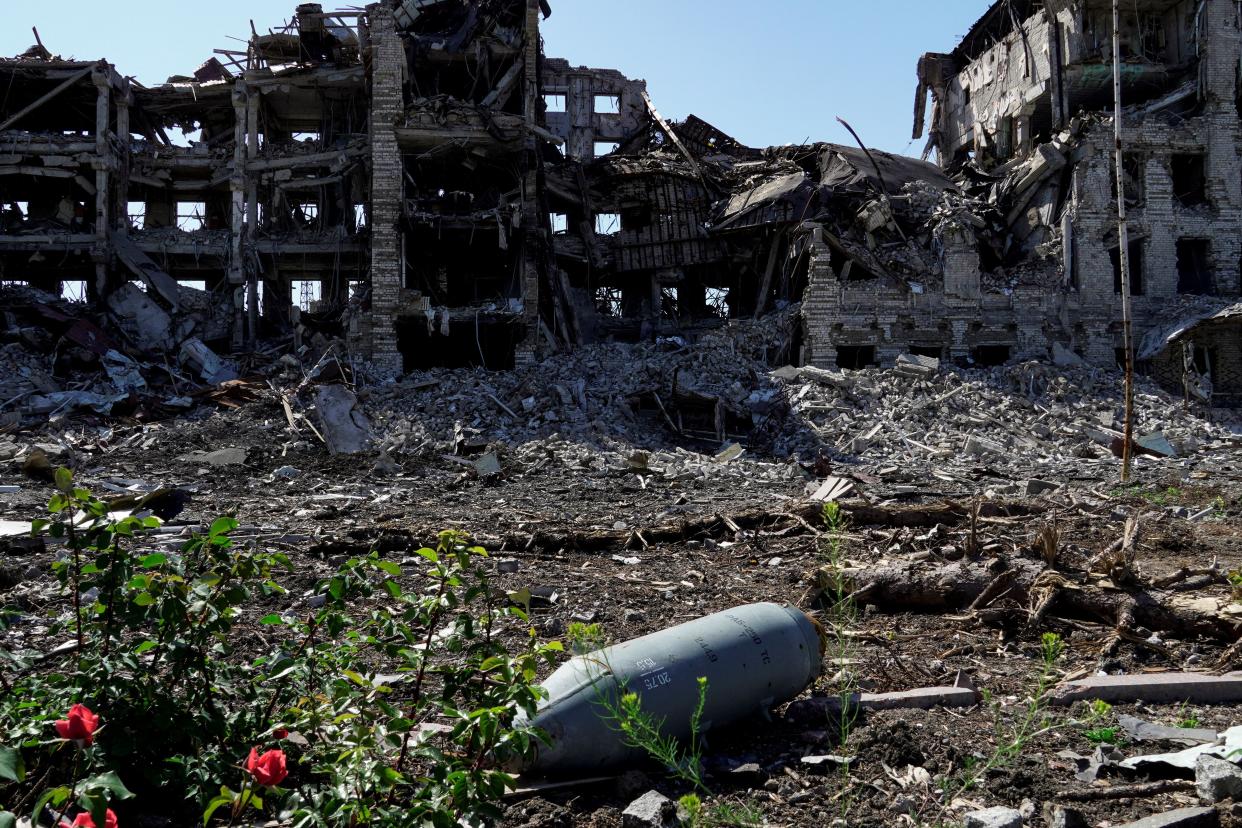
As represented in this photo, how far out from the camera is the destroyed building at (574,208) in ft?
69.7

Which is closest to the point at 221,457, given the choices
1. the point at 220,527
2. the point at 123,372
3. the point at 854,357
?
the point at 123,372

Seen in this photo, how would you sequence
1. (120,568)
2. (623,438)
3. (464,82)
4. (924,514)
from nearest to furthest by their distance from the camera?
1. (120,568)
2. (924,514)
3. (623,438)
4. (464,82)

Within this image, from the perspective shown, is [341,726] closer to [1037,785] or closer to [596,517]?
[1037,785]

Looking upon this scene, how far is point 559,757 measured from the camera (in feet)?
12.4

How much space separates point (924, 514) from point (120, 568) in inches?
314

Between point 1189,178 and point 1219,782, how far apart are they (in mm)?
25353

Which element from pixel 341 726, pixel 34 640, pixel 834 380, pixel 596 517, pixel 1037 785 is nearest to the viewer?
pixel 341 726

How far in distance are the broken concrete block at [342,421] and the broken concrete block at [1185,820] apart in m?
13.8

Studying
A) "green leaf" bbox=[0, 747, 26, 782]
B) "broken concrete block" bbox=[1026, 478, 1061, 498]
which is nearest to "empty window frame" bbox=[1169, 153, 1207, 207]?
"broken concrete block" bbox=[1026, 478, 1061, 498]

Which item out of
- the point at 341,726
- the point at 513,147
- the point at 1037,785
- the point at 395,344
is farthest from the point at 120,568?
the point at 513,147

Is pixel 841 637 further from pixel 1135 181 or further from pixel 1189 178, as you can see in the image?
pixel 1189 178

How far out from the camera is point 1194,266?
23734 mm

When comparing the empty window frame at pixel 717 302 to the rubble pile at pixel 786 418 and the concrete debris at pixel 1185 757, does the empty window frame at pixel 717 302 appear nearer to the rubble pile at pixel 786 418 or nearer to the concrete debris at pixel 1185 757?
the rubble pile at pixel 786 418

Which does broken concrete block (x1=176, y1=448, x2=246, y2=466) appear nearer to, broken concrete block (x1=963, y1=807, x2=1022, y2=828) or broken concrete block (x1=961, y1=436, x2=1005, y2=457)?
broken concrete block (x1=961, y1=436, x2=1005, y2=457)
